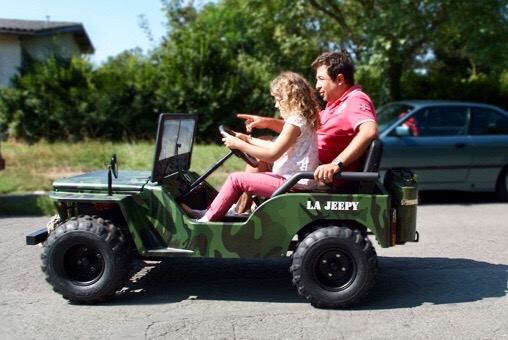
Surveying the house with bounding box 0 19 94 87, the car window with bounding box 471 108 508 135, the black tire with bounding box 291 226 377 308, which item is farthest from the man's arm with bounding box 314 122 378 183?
the house with bounding box 0 19 94 87

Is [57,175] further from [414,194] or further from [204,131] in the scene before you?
[414,194]

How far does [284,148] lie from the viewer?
505 centimetres

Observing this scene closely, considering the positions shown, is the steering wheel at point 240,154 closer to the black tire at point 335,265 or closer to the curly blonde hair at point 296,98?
the curly blonde hair at point 296,98

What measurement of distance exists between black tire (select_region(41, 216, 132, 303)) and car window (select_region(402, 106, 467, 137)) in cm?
608

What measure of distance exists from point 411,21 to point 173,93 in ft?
23.1

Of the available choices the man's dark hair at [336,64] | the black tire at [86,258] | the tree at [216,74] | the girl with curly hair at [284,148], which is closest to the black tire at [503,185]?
the man's dark hair at [336,64]

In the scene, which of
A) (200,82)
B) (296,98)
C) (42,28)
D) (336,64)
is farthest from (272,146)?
(42,28)

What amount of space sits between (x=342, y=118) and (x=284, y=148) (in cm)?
55

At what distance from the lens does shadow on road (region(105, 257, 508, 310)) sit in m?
5.32

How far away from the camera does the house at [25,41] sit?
20.5 meters

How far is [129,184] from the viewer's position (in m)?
5.15

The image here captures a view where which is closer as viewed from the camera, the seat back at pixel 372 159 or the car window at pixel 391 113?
the seat back at pixel 372 159

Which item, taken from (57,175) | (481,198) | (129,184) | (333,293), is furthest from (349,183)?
(57,175)

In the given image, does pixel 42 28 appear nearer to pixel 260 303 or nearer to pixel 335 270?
pixel 260 303
